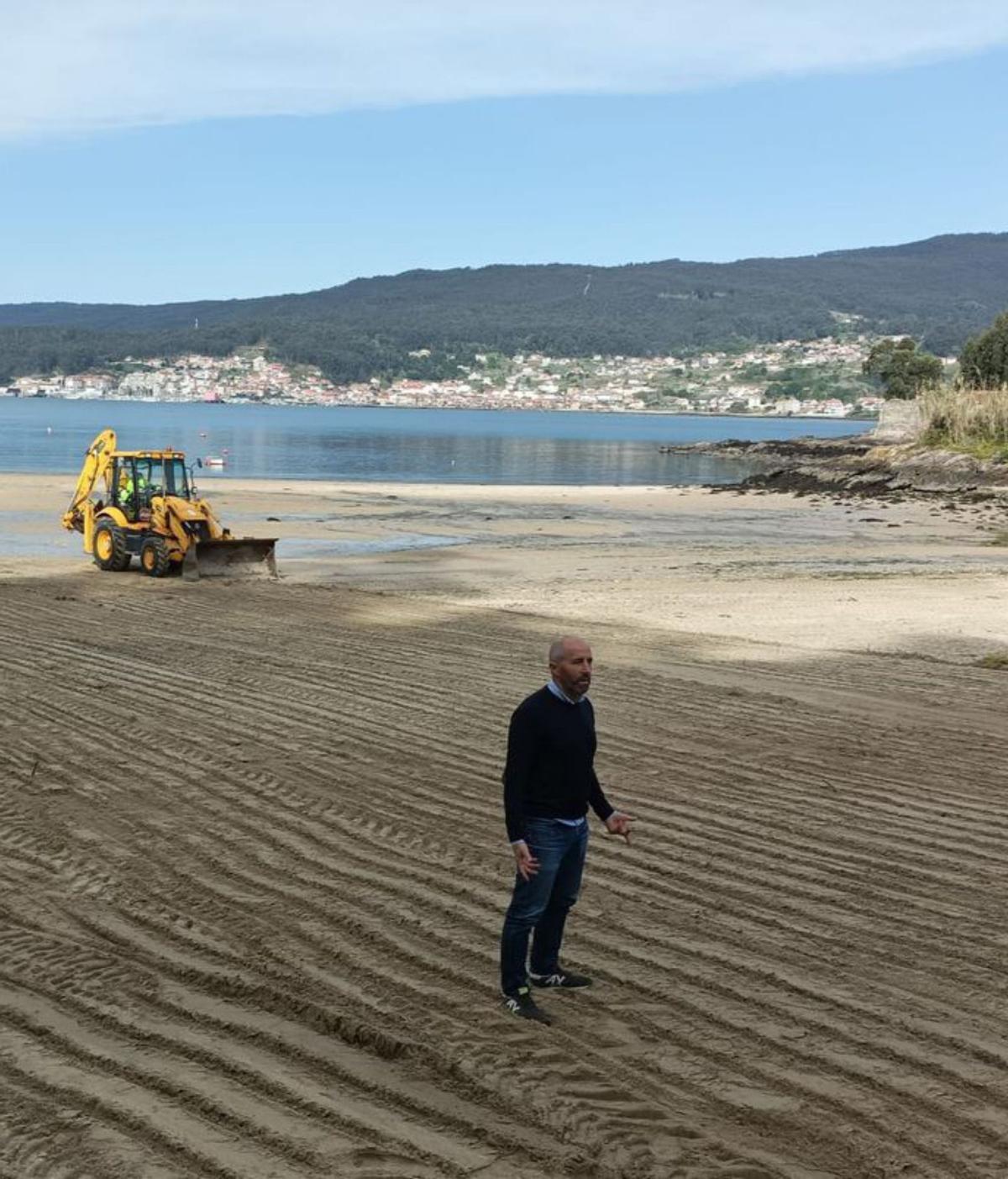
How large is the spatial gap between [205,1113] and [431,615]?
15.2 m

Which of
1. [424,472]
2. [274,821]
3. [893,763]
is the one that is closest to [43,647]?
[274,821]

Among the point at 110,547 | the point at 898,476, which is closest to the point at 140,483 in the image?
the point at 110,547

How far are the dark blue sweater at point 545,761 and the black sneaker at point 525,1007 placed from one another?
0.69m

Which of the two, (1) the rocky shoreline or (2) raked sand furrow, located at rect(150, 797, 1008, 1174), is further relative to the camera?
(1) the rocky shoreline

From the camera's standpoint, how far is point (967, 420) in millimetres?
67688

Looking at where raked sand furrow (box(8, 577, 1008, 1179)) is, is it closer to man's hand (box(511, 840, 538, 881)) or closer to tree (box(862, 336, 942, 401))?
man's hand (box(511, 840, 538, 881))

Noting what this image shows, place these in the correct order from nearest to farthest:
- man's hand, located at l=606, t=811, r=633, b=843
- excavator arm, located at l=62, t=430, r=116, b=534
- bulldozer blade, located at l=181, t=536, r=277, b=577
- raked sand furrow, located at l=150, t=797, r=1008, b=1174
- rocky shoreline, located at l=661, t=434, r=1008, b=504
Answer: raked sand furrow, located at l=150, t=797, r=1008, b=1174 → man's hand, located at l=606, t=811, r=633, b=843 → bulldozer blade, located at l=181, t=536, r=277, b=577 → excavator arm, located at l=62, t=430, r=116, b=534 → rocky shoreline, located at l=661, t=434, r=1008, b=504

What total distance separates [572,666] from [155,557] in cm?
1991

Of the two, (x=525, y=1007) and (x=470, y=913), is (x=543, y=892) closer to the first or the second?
(x=525, y=1007)

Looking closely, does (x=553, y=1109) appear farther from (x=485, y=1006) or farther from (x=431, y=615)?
(x=431, y=615)

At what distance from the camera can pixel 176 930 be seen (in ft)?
24.7

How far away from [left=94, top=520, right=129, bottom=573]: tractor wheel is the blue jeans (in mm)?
20639

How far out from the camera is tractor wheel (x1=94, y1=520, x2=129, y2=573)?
2609cm

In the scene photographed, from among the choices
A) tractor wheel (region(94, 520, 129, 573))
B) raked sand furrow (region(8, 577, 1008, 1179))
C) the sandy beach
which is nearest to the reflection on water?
tractor wheel (region(94, 520, 129, 573))
